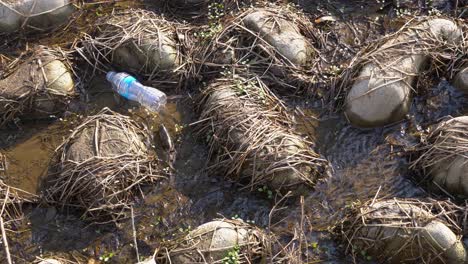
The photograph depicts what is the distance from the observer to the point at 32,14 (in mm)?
6328

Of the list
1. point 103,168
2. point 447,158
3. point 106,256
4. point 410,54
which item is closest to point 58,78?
point 103,168

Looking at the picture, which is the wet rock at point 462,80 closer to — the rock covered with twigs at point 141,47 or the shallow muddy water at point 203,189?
the shallow muddy water at point 203,189

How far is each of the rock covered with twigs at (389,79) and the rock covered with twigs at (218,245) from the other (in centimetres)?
162

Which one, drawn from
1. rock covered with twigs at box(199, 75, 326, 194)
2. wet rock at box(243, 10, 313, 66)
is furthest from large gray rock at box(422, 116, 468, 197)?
wet rock at box(243, 10, 313, 66)

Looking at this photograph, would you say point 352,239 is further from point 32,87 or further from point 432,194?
point 32,87

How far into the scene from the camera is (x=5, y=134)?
5637 mm

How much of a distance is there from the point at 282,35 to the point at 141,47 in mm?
1431

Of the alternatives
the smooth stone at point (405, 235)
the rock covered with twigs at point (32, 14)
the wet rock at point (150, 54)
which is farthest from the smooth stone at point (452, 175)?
the rock covered with twigs at point (32, 14)

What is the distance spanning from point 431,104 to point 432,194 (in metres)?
1.08

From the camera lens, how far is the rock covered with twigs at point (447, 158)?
16.0ft

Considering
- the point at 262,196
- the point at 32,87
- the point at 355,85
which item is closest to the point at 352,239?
the point at 262,196

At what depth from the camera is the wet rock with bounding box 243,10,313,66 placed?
5.90m

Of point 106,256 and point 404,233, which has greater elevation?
point 404,233

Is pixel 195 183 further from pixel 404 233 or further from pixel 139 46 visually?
pixel 404 233
